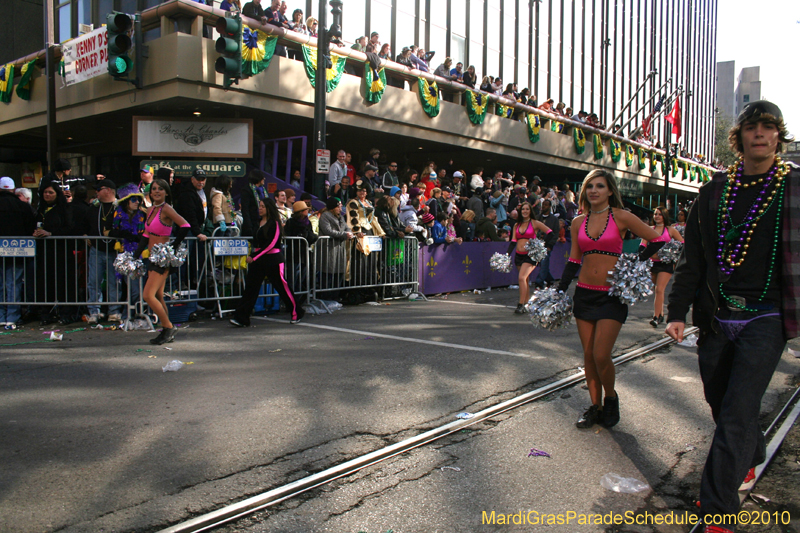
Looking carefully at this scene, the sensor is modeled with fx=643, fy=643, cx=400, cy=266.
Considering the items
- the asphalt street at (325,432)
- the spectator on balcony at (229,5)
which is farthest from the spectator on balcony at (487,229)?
the asphalt street at (325,432)

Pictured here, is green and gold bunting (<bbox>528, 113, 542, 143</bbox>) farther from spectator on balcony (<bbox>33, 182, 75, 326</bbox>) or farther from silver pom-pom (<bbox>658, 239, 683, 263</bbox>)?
spectator on balcony (<bbox>33, 182, 75, 326</bbox>)

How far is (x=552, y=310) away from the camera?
488 centimetres

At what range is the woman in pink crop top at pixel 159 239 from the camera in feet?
24.8

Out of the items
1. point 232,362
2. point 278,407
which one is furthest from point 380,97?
point 278,407

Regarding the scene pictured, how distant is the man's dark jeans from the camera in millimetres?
2947

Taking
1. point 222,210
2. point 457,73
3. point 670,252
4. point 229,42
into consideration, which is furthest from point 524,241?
point 457,73

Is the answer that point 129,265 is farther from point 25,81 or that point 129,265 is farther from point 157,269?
point 25,81

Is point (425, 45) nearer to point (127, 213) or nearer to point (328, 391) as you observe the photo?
point (127, 213)

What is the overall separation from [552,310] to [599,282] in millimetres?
435

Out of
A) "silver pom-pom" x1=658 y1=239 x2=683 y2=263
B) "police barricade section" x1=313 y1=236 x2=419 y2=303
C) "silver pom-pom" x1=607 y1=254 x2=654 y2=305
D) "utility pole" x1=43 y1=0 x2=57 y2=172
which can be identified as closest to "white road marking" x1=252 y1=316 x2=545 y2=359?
"police barricade section" x1=313 y1=236 x2=419 y2=303

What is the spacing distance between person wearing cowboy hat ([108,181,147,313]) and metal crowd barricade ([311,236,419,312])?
2870mm

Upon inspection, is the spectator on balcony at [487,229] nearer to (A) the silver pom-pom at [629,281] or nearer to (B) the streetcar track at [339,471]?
(B) the streetcar track at [339,471]

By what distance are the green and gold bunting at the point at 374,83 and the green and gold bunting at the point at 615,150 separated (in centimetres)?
1800

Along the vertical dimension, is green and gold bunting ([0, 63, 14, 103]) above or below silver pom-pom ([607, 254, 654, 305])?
above
